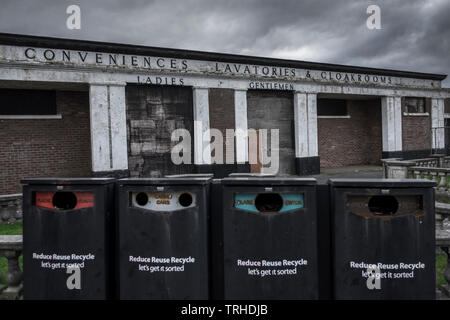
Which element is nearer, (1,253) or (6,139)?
(1,253)

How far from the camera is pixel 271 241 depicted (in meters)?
2.45

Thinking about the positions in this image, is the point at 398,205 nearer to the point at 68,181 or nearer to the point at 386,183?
the point at 386,183

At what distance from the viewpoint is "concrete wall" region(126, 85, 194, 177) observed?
12117 millimetres

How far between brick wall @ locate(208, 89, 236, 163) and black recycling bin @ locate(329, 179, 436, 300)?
11.2 meters

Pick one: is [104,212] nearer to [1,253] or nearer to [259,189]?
[259,189]

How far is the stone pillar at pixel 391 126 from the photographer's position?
18.2 meters

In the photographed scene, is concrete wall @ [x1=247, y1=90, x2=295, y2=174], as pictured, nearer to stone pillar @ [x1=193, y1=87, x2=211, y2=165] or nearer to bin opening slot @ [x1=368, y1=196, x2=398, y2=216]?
stone pillar @ [x1=193, y1=87, x2=211, y2=165]

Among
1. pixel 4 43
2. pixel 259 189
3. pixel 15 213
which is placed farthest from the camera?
pixel 4 43

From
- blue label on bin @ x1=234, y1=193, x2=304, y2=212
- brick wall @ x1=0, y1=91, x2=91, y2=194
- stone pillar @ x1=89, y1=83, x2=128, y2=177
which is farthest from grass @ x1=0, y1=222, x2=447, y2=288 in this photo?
brick wall @ x1=0, y1=91, x2=91, y2=194

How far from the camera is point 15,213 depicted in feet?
24.7

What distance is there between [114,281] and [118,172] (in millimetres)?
9526

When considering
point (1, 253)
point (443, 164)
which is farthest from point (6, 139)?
point (443, 164)

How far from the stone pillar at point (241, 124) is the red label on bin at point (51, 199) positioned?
37.2ft

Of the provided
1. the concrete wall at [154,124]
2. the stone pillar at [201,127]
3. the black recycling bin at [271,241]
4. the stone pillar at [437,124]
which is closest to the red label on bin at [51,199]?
the black recycling bin at [271,241]
